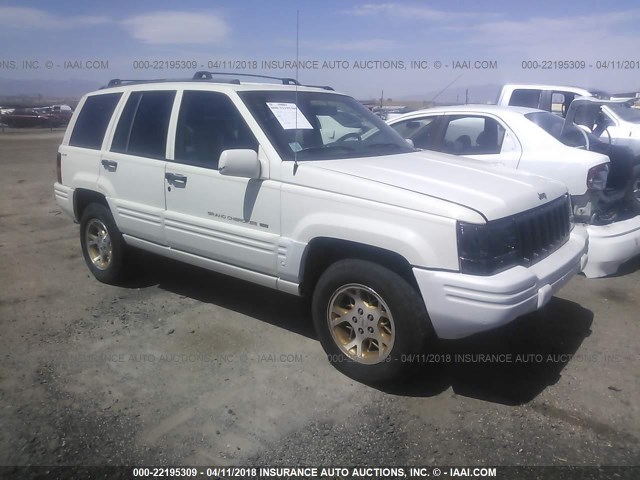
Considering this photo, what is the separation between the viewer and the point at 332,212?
3.66 metres

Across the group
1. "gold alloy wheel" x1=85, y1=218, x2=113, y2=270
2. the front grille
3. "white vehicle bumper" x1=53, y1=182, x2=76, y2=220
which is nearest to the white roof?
"white vehicle bumper" x1=53, y1=182, x2=76, y2=220

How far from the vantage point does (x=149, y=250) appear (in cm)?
504

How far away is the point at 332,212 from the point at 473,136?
353cm

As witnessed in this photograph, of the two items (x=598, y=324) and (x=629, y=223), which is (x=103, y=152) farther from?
(x=629, y=223)

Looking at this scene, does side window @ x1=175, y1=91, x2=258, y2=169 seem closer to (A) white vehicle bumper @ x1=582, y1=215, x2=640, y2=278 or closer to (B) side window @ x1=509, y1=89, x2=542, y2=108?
(A) white vehicle bumper @ x1=582, y1=215, x2=640, y2=278

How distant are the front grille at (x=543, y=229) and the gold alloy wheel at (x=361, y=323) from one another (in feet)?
3.13

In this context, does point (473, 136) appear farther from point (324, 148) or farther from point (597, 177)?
point (324, 148)

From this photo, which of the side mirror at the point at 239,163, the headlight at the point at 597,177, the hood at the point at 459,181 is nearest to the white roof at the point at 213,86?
the side mirror at the point at 239,163

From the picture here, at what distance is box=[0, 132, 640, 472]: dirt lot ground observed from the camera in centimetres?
304

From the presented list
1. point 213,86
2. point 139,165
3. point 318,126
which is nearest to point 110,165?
point 139,165

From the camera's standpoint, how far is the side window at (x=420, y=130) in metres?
6.70

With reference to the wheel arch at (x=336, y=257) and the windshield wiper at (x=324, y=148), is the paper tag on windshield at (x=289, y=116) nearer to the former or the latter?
the windshield wiper at (x=324, y=148)

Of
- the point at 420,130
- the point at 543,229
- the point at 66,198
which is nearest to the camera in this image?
the point at 543,229

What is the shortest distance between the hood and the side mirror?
0.37 metres
